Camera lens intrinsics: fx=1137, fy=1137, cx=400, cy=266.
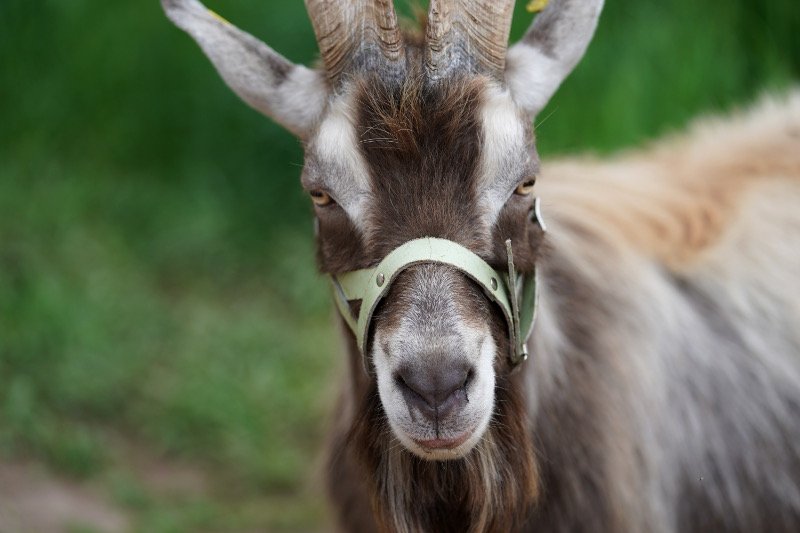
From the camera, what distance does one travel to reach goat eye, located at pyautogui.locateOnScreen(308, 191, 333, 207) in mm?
3234

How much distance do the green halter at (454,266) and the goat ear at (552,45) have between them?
23.4 inches

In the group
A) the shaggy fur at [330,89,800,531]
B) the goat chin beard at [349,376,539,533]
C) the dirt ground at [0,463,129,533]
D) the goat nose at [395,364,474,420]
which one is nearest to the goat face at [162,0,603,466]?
the goat nose at [395,364,474,420]

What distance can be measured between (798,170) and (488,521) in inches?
83.1

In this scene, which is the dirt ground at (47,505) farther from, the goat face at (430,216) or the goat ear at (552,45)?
the goat ear at (552,45)

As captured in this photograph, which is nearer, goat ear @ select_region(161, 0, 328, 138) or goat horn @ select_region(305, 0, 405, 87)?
goat horn @ select_region(305, 0, 405, 87)

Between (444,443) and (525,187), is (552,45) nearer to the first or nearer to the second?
(525,187)

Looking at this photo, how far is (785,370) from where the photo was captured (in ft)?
13.5

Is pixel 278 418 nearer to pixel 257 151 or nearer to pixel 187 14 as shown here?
pixel 257 151

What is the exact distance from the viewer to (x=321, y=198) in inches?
128

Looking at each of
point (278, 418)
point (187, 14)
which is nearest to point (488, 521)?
point (187, 14)

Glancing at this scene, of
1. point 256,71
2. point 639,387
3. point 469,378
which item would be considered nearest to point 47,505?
point 256,71

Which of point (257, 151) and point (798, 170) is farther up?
point (798, 170)

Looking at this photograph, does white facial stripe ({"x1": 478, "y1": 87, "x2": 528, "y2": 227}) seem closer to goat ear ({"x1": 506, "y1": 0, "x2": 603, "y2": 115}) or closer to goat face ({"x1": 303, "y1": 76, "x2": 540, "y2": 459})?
goat face ({"x1": 303, "y1": 76, "x2": 540, "y2": 459})

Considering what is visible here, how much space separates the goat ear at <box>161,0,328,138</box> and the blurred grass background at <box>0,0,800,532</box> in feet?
8.37
